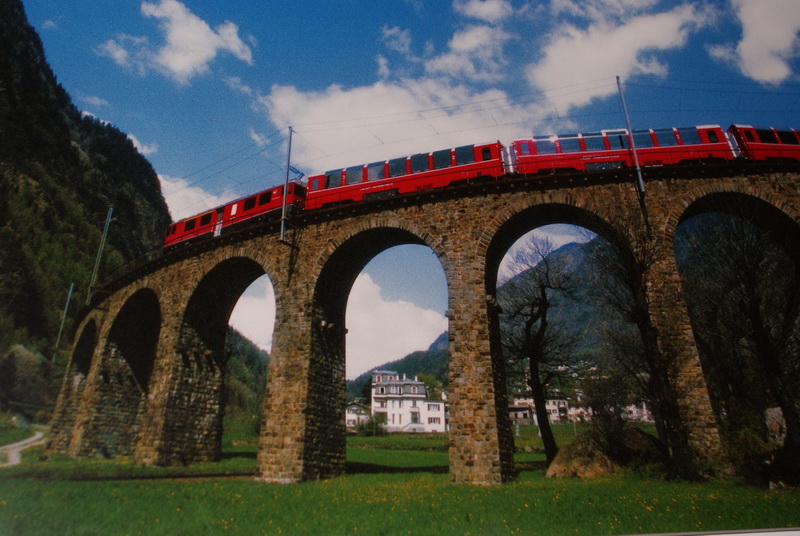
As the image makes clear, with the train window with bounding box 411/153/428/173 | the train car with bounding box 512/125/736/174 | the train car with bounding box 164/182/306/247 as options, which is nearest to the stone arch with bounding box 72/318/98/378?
the train car with bounding box 164/182/306/247

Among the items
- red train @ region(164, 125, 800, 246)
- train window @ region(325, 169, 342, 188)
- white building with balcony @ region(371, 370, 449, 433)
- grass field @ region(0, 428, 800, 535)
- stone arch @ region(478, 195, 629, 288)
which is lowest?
grass field @ region(0, 428, 800, 535)

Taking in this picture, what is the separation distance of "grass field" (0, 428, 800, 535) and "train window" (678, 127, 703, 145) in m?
13.9

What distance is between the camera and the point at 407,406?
259 ft

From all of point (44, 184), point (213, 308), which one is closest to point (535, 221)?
point (44, 184)

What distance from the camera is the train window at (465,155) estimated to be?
18.9 metres

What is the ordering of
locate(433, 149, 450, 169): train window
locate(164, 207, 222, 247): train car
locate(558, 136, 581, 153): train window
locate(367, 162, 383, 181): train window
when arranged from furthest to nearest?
locate(164, 207, 222, 247): train car → locate(367, 162, 383, 181): train window → locate(433, 149, 450, 169): train window → locate(558, 136, 581, 153): train window

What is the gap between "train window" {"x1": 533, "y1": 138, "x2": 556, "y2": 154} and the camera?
61.0 ft

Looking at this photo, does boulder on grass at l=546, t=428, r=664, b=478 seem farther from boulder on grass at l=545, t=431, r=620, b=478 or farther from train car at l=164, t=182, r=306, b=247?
train car at l=164, t=182, r=306, b=247

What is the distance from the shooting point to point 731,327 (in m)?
12.3

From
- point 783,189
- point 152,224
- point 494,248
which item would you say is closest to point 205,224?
point 152,224

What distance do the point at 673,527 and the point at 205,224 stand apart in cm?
2554

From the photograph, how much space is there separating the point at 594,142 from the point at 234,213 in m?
19.6

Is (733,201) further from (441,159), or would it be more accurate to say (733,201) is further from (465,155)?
(441,159)

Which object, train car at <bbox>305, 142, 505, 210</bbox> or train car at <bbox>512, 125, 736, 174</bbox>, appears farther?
train car at <bbox>305, 142, 505, 210</bbox>
